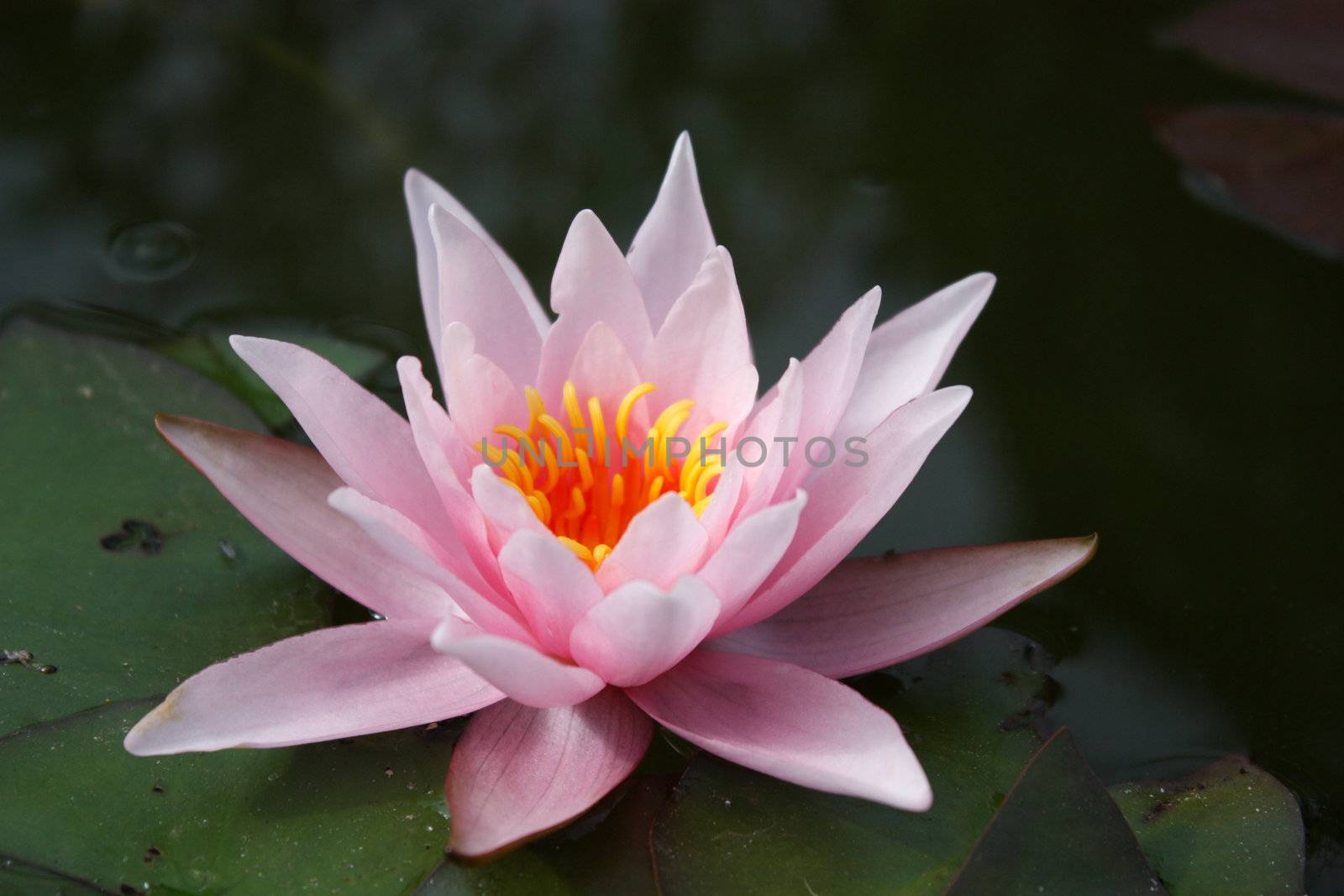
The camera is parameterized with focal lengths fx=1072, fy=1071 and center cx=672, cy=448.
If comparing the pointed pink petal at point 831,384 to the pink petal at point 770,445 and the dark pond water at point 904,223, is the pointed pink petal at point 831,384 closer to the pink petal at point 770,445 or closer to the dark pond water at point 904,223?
the pink petal at point 770,445

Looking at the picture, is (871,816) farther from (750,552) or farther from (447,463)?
(447,463)

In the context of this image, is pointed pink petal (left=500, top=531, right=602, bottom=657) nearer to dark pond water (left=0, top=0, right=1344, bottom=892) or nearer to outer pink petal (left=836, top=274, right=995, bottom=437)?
outer pink petal (left=836, top=274, right=995, bottom=437)

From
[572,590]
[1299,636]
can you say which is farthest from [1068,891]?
[1299,636]

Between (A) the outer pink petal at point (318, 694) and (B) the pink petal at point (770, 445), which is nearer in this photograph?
(A) the outer pink petal at point (318, 694)

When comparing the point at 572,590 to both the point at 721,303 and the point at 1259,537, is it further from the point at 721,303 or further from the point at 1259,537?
the point at 1259,537

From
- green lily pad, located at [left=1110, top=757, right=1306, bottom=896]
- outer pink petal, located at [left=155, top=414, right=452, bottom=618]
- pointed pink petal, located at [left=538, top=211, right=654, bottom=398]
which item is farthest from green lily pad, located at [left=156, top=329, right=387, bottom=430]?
green lily pad, located at [left=1110, top=757, right=1306, bottom=896]

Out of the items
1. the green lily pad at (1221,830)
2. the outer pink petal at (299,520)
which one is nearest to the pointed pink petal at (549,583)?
the outer pink petal at (299,520)
